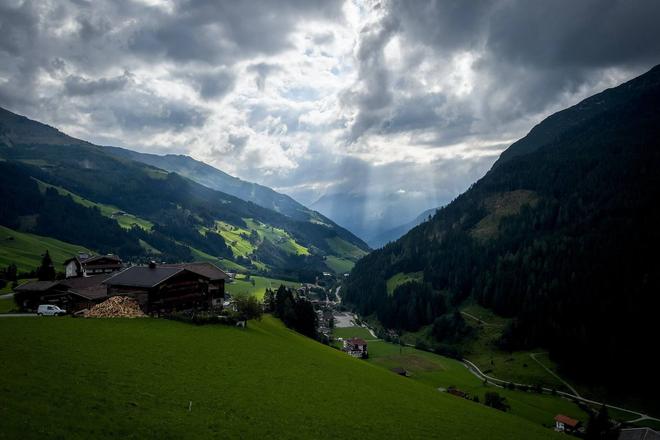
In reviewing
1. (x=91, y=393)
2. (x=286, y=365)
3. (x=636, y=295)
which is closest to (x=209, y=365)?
(x=286, y=365)

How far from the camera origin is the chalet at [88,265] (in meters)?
101

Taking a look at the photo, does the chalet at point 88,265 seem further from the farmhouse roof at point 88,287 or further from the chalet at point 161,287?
the chalet at point 161,287

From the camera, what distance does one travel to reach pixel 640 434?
68.6 metres

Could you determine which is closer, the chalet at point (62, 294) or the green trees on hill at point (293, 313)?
the chalet at point (62, 294)

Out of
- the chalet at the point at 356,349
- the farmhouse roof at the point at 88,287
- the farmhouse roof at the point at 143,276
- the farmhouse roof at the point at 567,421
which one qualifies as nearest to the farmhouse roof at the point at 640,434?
the farmhouse roof at the point at 567,421

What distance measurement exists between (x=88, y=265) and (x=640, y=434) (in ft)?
409

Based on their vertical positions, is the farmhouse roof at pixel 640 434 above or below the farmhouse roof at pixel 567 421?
above

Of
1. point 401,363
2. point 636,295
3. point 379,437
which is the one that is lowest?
point 401,363

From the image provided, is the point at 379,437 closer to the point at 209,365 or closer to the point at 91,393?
the point at 209,365

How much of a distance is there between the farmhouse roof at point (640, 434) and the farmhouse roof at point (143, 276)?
84.5 meters

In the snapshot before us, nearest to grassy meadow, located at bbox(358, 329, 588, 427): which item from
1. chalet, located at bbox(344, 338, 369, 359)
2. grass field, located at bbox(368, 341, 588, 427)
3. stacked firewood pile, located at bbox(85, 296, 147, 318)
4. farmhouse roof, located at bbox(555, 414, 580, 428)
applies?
grass field, located at bbox(368, 341, 588, 427)

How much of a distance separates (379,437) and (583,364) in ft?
425

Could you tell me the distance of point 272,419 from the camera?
31.9 m

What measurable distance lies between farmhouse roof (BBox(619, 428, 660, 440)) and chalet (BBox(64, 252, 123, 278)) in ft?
399
